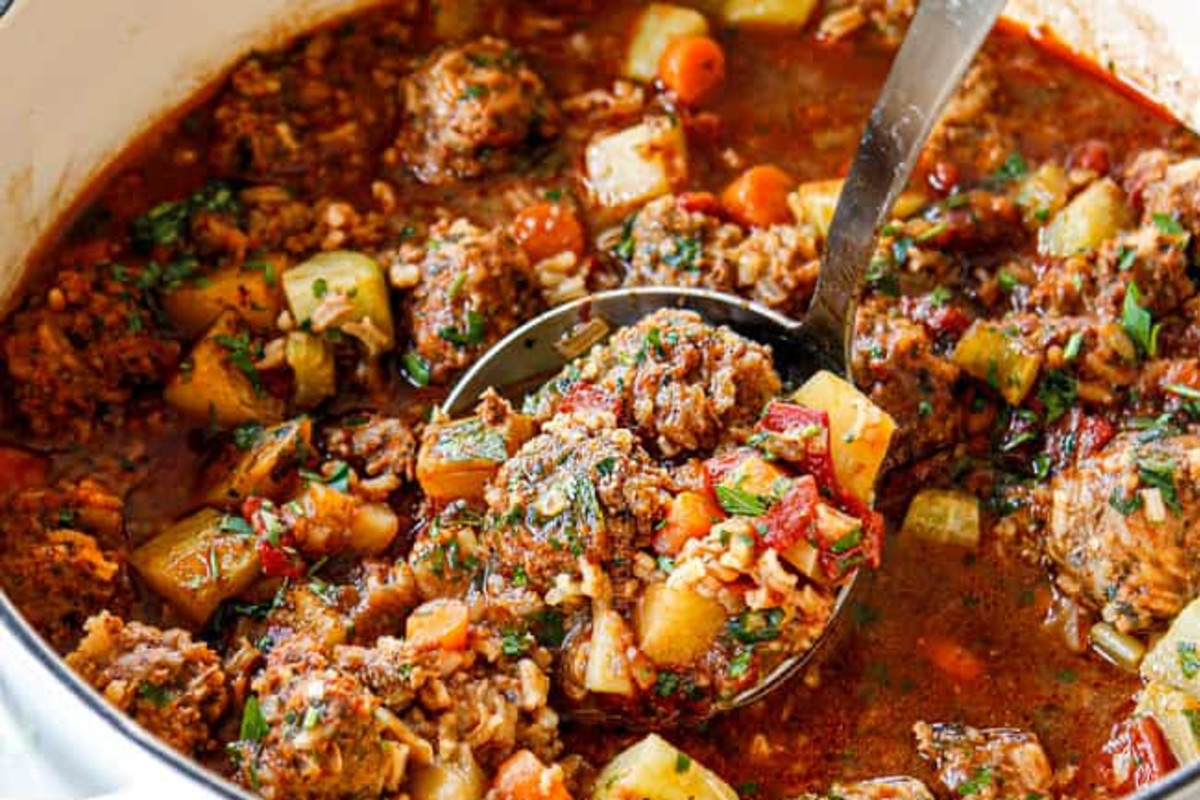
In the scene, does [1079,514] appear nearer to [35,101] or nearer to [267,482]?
[267,482]

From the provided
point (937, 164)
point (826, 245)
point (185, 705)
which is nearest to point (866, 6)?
point (937, 164)

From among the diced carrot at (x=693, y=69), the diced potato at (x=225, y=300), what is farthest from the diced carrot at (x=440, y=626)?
the diced carrot at (x=693, y=69)

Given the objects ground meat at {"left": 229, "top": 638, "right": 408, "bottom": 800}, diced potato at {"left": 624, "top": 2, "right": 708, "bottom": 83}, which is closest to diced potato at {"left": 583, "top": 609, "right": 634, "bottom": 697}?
ground meat at {"left": 229, "top": 638, "right": 408, "bottom": 800}

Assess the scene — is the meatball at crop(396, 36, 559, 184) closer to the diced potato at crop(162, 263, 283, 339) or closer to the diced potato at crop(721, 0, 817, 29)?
the diced potato at crop(162, 263, 283, 339)

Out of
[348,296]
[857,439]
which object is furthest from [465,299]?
[857,439]

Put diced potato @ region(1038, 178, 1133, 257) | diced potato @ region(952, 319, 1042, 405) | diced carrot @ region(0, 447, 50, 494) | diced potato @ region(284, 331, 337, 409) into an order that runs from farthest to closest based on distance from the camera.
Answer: diced potato @ region(1038, 178, 1133, 257)
diced potato @ region(284, 331, 337, 409)
diced potato @ region(952, 319, 1042, 405)
diced carrot @ region(0, 447, 50, 494)
